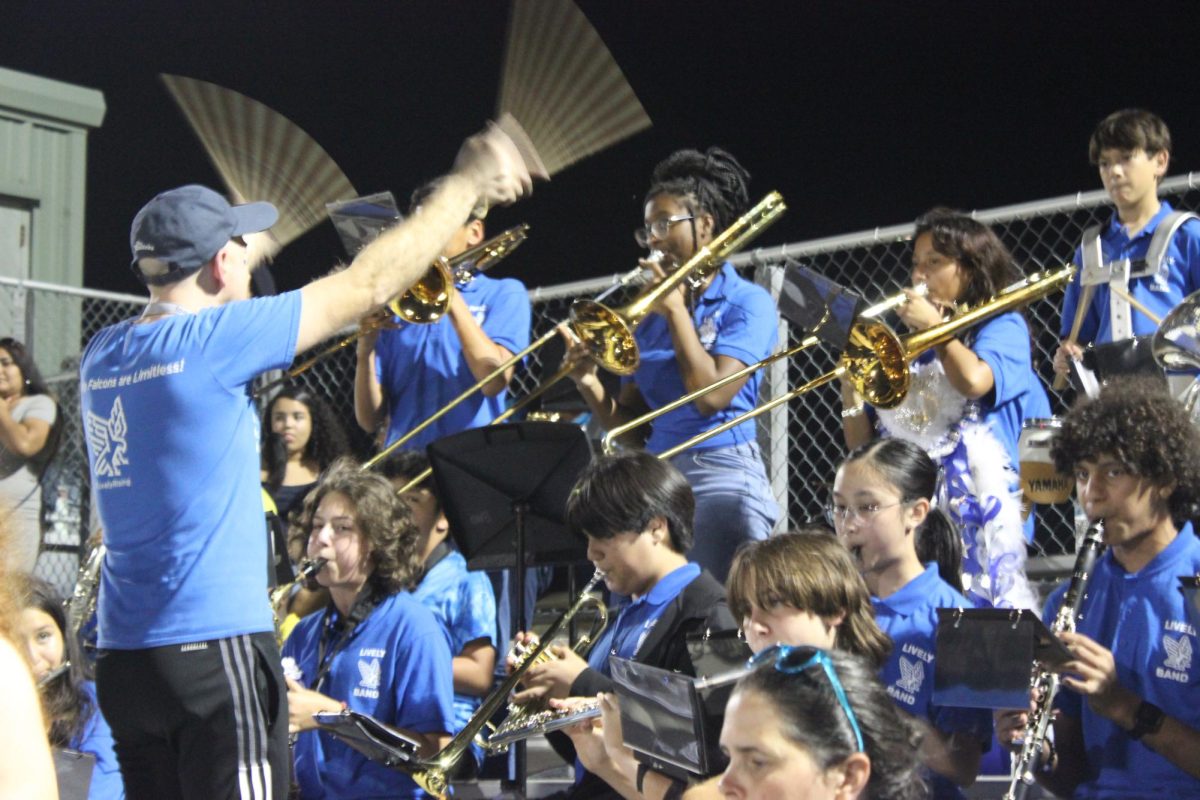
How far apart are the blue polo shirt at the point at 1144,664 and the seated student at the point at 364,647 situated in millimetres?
1786

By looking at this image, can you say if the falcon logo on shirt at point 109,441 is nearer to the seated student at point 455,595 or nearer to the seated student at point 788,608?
the seated student at point 788,608

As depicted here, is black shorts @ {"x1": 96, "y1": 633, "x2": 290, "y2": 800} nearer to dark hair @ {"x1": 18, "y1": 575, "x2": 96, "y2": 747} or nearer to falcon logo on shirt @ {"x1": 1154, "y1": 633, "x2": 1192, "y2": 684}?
dark hair @ {"x1": 18, "y1": 575, "x2": 96, "y2": 747}

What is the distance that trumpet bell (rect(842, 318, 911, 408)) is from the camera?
4805mm

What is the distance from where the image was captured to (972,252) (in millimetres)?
4992

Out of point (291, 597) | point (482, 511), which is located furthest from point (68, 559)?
point (482, 511)

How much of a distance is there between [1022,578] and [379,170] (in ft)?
24.0

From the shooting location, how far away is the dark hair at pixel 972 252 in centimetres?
500

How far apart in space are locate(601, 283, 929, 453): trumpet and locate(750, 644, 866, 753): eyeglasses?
7.68ft

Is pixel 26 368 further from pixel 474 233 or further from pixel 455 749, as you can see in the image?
pixel 455 749

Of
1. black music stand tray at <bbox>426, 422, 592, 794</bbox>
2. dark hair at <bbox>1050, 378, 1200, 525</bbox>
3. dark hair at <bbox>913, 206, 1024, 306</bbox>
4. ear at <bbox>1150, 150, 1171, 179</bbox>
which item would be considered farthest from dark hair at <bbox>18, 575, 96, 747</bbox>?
ear at <bbox>1150, 150, 1171, 179</bbox>

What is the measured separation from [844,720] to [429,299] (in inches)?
129

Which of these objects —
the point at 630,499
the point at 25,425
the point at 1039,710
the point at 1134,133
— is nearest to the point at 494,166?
the point at 630,499

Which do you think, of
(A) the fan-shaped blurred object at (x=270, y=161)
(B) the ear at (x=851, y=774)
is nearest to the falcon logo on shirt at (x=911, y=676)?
(B) the ear at (x=851, y=774)

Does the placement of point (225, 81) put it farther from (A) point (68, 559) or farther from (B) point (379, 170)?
(A) point (68, 559)
